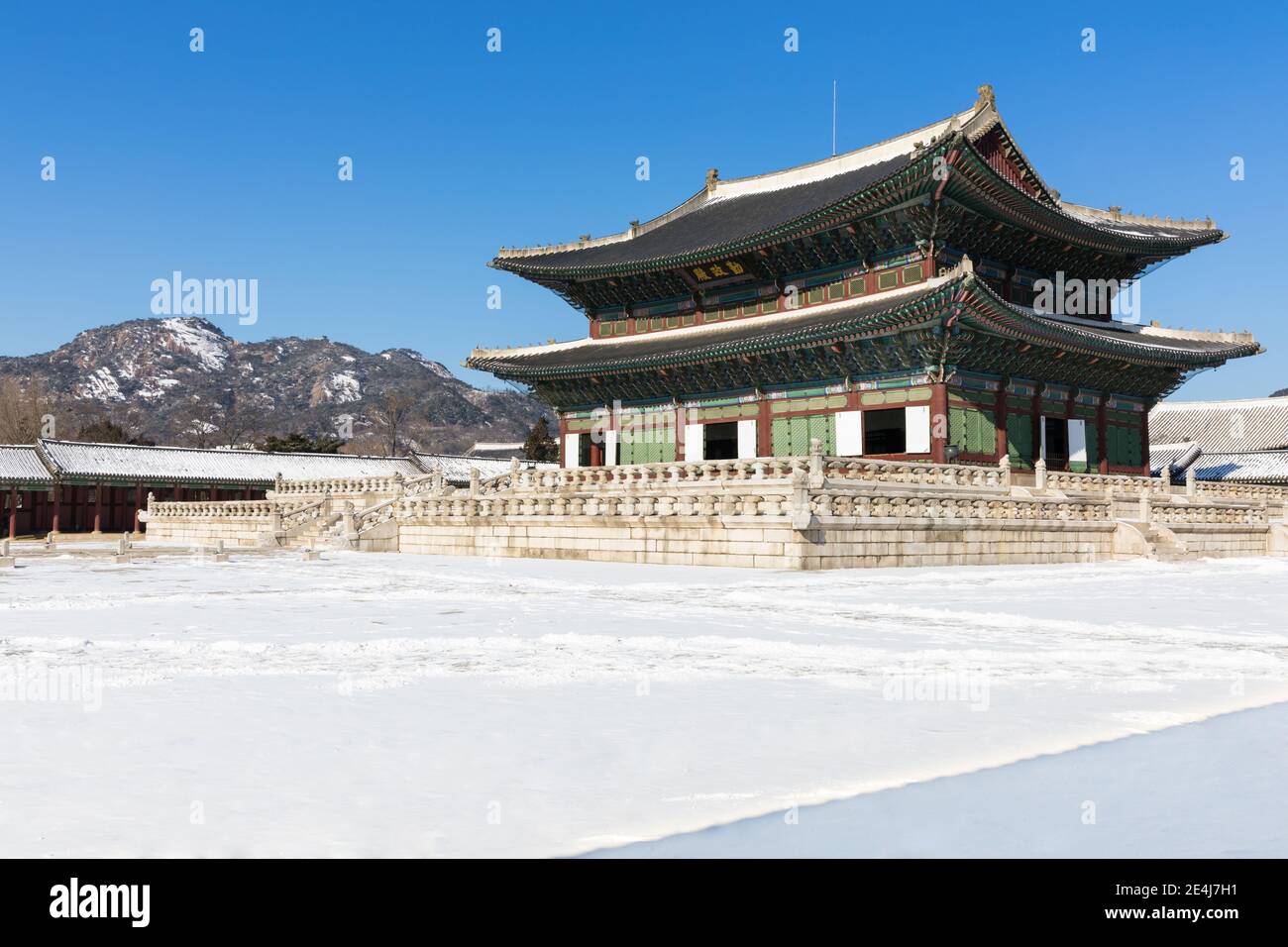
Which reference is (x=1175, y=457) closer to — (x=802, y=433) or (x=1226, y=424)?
(x=1226, y=424)

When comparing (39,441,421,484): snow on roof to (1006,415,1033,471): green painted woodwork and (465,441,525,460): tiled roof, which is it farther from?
(465,441,525,460): tiled roof

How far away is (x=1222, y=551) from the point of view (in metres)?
31.5

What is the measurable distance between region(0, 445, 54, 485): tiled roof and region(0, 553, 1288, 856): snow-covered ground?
119 ft

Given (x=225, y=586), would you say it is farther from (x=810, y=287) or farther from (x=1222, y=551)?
(x=1222, y=551)

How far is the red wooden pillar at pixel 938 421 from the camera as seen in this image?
30.7 m

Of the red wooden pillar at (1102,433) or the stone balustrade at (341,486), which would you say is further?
the stone balustrade at (341,486)

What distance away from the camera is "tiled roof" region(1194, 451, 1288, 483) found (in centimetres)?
4950

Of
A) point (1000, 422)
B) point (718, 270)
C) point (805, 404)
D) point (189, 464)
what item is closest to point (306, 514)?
point (189, 464)

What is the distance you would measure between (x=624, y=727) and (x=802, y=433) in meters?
29.1

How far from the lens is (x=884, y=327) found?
30.3 meters

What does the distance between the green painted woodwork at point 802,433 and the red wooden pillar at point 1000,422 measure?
5.46 metres

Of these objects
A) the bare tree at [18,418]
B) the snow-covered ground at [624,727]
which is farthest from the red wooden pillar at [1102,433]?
the bare tree at [18,418]

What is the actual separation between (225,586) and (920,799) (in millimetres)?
16027

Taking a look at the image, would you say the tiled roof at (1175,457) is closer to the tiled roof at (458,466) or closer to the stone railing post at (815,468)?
the tiled roof at (458,466)
